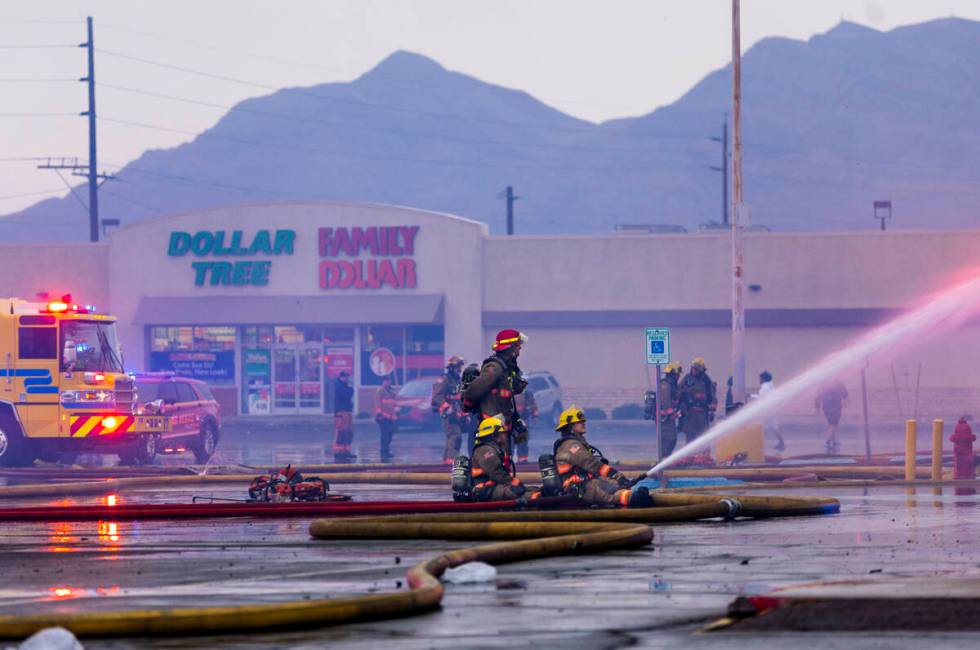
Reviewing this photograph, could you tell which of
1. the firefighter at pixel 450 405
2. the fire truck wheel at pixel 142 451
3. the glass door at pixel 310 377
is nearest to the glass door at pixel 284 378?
the glass door at pixel 310 377

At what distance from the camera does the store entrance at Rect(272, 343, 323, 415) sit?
51938 mm

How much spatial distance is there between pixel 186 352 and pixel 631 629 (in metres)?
45.7

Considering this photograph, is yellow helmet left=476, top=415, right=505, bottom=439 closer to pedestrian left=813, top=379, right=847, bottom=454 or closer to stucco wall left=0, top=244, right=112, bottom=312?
pedestrian left=813, top=379, right=847, bottom=454

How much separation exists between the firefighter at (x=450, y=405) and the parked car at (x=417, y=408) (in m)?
13.6

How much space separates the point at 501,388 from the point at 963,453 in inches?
356

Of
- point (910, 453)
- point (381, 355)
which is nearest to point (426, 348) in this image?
point (381, 355)

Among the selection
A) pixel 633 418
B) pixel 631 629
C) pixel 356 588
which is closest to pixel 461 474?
pixel 356 588

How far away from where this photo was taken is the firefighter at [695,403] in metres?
27.2

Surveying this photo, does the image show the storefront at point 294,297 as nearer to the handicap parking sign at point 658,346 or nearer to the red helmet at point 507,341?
the handicap parking sign at point 658,346

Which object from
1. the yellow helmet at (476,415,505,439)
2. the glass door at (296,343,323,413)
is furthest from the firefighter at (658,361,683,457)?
the glass door at (296,343,323,413)

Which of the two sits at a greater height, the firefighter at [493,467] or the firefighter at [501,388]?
the firefighter at [501,388]

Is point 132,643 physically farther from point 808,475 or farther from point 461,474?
point 808,475

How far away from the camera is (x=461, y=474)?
602 inches

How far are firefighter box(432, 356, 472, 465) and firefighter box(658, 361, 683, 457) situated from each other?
327cm
